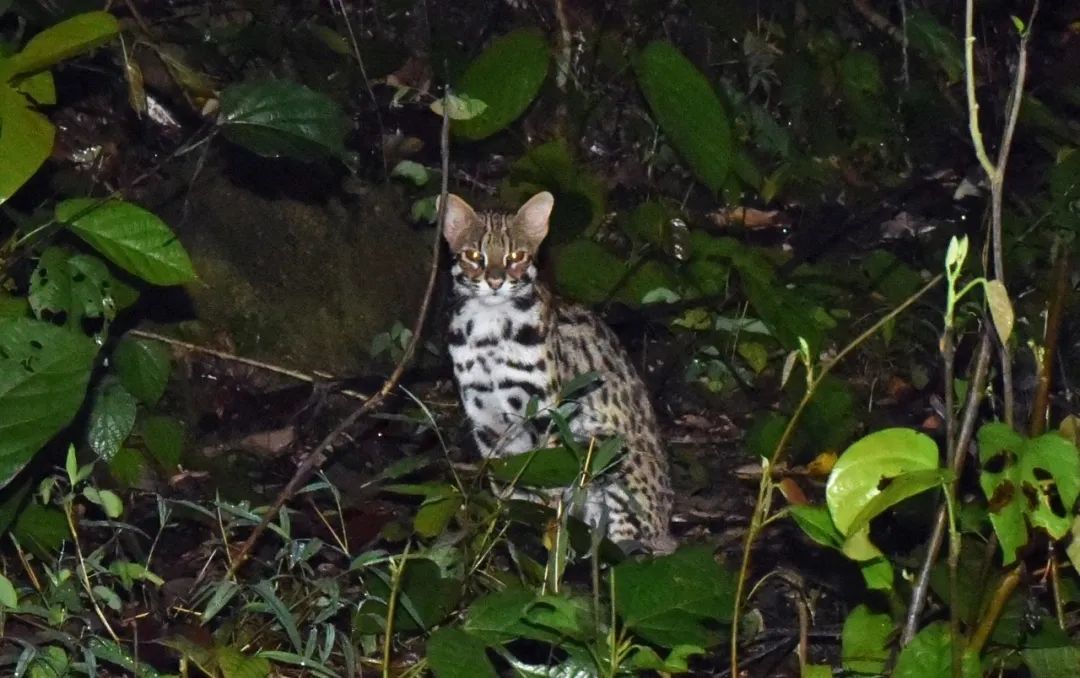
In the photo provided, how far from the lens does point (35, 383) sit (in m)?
3.37

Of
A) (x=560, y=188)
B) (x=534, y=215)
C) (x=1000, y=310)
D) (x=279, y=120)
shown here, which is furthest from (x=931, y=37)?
(x=1000, y=310)

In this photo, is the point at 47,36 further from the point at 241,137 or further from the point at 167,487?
the point at 167,487

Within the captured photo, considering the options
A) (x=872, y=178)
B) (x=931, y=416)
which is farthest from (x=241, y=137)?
(x=872, y=178)

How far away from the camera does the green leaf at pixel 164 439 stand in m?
4.93

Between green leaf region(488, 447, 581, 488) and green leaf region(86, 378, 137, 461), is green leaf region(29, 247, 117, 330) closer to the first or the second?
green leaf region(86, 378, 137, 461)

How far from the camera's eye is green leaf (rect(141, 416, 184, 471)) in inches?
194

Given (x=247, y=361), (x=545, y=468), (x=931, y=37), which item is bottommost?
(x=247, y=361)

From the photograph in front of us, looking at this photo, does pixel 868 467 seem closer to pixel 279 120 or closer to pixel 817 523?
pixel 817 523

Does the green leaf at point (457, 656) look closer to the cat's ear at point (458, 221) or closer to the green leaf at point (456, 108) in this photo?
the green leaf at point (456, 108)

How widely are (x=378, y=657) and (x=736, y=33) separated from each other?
4160mm

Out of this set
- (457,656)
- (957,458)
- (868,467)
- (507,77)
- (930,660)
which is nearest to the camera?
(868,467)

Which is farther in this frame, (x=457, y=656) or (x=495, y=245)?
(x=495, y=245)

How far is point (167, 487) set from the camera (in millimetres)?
5332

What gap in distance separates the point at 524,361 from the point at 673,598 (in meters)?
2.51
